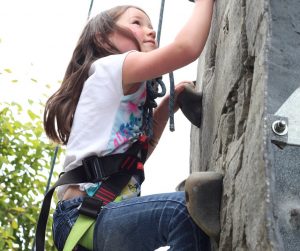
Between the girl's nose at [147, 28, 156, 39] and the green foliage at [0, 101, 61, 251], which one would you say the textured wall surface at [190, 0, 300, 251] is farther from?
the green foliage at [0, 101, 61, 251]

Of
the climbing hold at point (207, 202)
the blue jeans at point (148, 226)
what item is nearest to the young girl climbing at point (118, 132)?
the blue jeans at point (148, 226)

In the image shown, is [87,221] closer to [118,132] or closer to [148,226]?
[148,226]

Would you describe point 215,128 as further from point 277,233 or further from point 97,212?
point 277,233

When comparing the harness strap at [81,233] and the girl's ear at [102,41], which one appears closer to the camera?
the harness strap at [81,233]

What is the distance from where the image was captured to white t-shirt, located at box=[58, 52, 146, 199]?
2.61 meters

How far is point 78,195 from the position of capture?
2.56 meters

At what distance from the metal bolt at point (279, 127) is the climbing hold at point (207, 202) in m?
0.46

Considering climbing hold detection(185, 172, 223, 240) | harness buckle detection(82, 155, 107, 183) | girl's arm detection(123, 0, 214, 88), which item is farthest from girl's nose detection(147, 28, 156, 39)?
climbing hold detection(185, 172, 223, 240)

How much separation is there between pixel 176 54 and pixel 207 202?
71 cm

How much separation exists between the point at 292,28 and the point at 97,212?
3.34ft

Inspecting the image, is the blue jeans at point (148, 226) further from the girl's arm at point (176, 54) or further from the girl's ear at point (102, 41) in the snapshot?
the girl's ear at point (102, 41)

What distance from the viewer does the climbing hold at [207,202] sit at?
1954mm

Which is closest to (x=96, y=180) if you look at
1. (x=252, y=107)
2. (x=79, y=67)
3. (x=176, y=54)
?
(x=176, y=54)

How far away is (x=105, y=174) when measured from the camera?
2.50 meters
